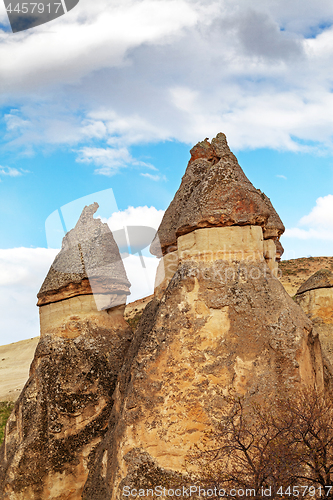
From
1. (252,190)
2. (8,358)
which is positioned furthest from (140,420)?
(8,358)

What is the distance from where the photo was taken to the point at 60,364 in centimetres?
767

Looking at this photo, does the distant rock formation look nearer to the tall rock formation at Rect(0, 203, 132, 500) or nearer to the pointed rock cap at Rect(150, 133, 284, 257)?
the tall rock formation at Rect(0, 203, 132, 500)

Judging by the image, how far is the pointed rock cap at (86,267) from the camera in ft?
27.3

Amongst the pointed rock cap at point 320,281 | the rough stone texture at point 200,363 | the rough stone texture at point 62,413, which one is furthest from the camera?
the pointed rock cap at point 320,281

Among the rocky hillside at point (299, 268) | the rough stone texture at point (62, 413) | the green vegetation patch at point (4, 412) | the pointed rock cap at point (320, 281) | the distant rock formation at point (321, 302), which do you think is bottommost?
the green vegetation patch at point (4, 412)

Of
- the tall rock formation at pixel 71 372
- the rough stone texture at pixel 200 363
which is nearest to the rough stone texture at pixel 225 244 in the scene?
the rough stone texture at pixel 200 363

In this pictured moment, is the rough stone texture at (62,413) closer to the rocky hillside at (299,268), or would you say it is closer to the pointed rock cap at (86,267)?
the pointed rock cap at (86,267)

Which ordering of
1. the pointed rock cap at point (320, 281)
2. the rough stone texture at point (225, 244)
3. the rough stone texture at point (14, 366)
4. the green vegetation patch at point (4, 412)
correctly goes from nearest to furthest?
the rough stone texture at point (225, 244) → the pointed rock cap at point (320, 281) → the green vegetation patch at point (4, 412) → the rough stone texture at point (14, 366)

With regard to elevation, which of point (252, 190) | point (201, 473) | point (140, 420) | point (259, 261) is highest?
point (252, 190)

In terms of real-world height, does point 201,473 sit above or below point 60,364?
below

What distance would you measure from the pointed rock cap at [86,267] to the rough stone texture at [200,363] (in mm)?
2673

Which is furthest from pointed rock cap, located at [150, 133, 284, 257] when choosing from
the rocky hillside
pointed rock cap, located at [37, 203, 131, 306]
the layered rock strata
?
the rocky hillside

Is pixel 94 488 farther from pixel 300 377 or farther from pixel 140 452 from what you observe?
pixel 300 377

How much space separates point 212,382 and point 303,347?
1.18m
